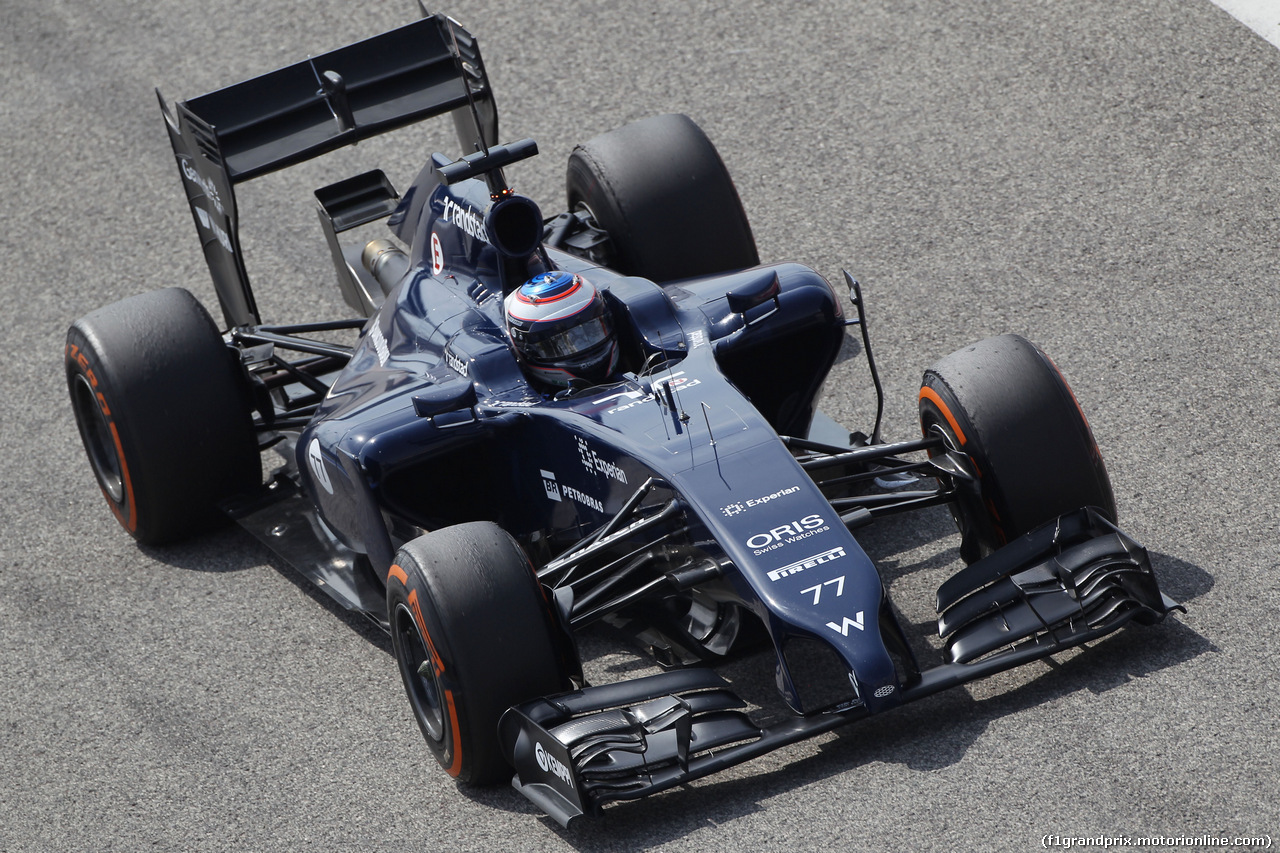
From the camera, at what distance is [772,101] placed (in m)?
11.3

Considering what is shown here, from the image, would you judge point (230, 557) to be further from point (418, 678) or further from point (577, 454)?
point (577, 454)

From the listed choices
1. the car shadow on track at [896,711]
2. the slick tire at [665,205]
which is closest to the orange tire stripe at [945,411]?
the car shadow on track at [896,711]

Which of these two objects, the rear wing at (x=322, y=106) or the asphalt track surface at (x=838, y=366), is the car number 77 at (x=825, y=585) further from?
the rear wing at (x=322, y=106)

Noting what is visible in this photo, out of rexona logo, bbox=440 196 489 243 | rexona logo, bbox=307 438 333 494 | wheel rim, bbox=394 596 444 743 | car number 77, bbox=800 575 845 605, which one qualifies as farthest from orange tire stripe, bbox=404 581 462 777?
rexona logo, bbox=440 196 489 243

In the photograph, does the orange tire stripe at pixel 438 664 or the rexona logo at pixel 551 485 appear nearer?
the orange tire stripe at pixel 438 664

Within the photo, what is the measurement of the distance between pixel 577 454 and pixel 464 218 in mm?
1558

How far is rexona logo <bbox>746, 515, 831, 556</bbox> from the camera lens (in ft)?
18.2

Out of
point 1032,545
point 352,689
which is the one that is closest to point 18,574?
point 352,689

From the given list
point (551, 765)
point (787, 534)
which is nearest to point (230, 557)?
point (551, 765)

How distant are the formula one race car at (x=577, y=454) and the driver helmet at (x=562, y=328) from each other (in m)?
0.01

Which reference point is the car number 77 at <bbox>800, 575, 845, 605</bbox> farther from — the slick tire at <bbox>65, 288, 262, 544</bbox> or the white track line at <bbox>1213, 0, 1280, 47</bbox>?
the white track line at <bbox>1213, 0, 1280, 47</bbox>

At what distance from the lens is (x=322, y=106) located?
7938 mm

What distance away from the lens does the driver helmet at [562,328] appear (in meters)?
6.40

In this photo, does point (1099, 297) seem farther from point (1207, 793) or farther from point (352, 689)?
point (352, 689)
